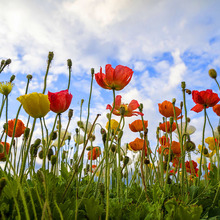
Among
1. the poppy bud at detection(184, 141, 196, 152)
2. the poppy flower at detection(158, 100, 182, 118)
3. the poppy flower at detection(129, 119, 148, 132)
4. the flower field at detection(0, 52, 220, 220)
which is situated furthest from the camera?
the poppy flower at detection(129, 119, 148, 132)

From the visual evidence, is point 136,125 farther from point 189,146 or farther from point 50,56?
point 50,56

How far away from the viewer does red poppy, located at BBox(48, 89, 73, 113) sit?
3.70 ft

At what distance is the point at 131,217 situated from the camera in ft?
3.28

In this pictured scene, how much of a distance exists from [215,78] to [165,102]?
1.41 ft

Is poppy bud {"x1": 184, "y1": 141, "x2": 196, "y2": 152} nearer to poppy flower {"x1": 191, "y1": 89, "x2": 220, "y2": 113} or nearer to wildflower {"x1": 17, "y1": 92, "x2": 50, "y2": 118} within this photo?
poppy flower {"x1": 191, "y1": 89, "x2": 220, "y2": 113}

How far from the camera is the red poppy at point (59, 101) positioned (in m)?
1.13

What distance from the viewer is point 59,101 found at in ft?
3.72

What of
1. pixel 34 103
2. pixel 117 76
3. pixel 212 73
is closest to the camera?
pixel 34 103

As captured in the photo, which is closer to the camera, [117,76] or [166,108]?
[117,76]

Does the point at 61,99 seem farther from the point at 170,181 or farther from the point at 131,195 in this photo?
the point at 170,181

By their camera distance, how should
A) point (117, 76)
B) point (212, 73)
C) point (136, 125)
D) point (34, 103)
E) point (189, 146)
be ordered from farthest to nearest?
point (136, 125), point (212, 73), point (189, 146), point (117, 76), point (34, 103)

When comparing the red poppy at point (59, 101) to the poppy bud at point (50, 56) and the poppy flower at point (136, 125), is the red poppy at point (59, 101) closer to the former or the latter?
the poppy bud at point (50, 56)

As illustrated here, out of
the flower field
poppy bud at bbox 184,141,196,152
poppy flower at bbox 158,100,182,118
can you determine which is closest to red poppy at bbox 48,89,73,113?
the flower field

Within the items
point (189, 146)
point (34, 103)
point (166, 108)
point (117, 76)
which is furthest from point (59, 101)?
point (166, 108)
